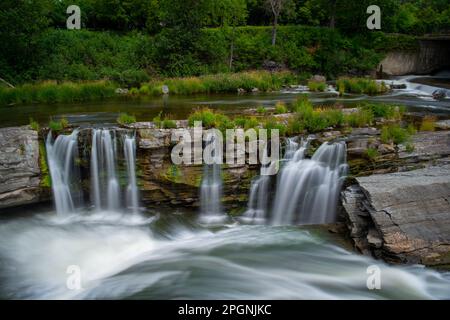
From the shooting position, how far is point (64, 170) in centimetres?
1214

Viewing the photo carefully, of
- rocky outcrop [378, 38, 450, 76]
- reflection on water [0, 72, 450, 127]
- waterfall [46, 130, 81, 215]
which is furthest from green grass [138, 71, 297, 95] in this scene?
rocky outcrop [378, 38, 450, 76]

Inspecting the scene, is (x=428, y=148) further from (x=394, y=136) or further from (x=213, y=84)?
(x=213, y=84)

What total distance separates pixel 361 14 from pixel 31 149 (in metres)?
32.9

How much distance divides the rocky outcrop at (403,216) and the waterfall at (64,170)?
7.65 meters

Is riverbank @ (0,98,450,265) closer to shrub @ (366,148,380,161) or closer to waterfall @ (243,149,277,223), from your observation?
shrub @ (366,148,380,161)

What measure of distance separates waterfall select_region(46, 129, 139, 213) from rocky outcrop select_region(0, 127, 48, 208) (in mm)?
455

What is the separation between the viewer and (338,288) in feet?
29.2

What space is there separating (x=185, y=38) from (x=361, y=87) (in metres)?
14.2

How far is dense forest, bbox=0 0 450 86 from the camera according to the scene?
26.7 meters

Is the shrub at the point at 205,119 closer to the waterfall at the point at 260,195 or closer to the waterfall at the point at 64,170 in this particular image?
the waterfall at the point at 260,195

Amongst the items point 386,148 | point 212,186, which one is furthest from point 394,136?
point 212,186

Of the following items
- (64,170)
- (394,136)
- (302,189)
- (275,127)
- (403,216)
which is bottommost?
(403,216)

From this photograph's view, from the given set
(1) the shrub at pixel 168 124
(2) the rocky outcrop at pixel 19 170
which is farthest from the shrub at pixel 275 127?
(2) the rocky outcrop at pixel 19 170
